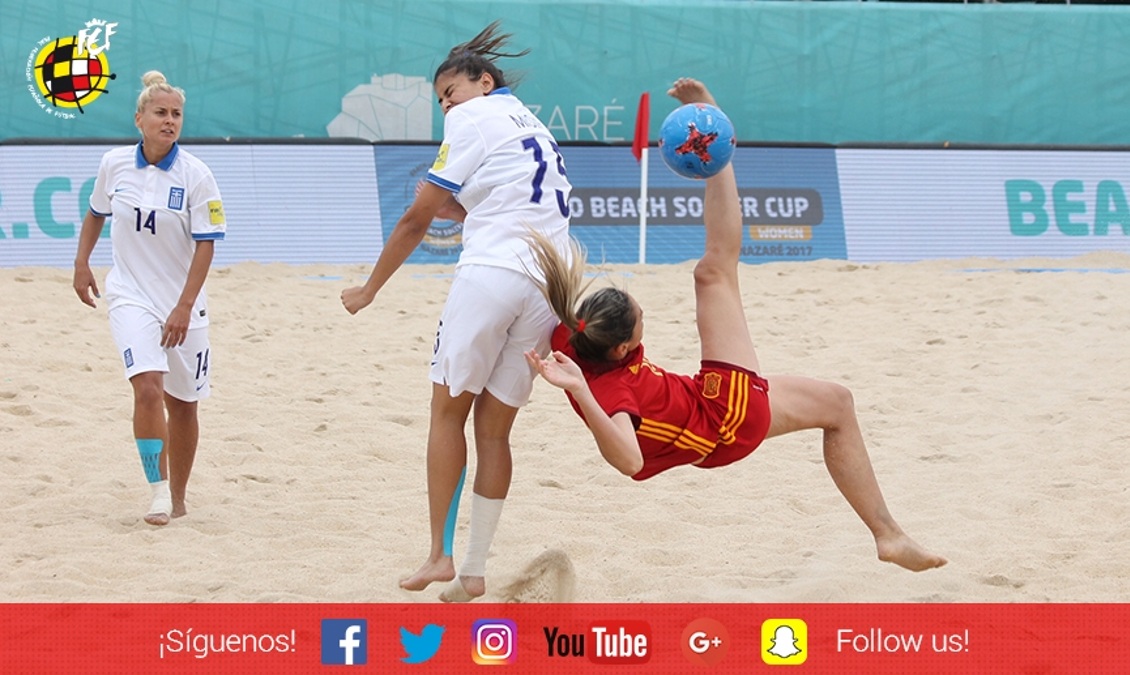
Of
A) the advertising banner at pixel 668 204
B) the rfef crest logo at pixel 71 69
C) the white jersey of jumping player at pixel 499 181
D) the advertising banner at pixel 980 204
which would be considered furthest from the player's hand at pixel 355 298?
the rfef crest logo at pixel 71 69

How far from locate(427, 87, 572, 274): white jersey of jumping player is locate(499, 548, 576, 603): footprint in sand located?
869 millimetres

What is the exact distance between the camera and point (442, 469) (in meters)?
4.00

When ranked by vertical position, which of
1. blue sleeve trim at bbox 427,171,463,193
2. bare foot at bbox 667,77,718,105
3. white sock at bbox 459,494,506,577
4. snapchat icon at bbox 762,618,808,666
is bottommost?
snapchat icon at bbox 762,618,808,666

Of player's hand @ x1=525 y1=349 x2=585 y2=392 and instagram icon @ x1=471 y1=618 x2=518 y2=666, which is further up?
player's hand @ x1=525 y1=349 x2=585 y2=392

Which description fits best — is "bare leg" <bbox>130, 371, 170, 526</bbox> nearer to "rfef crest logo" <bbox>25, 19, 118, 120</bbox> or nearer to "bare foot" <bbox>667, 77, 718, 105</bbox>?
"bare foot" <bbox>667, 77, 718, 105</bbox>

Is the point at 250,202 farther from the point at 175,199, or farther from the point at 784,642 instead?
the point at 784,642

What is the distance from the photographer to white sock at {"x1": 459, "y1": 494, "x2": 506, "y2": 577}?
392cm

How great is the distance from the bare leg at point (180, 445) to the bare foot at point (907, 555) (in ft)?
8.39

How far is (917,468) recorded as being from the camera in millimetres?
5512

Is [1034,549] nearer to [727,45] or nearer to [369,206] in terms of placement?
[369,206]

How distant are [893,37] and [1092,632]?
30.0 ft

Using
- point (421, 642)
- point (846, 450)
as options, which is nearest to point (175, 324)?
point (421, 642)

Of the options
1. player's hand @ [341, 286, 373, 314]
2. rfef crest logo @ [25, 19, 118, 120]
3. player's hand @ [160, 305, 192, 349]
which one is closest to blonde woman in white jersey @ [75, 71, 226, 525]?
player's hand @ [160, 305, 192, 349]

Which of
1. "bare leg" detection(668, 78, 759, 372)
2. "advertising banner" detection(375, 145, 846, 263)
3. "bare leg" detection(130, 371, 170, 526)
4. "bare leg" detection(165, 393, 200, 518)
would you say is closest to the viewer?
"bare leg" detection(668, 78, 759, 372)
